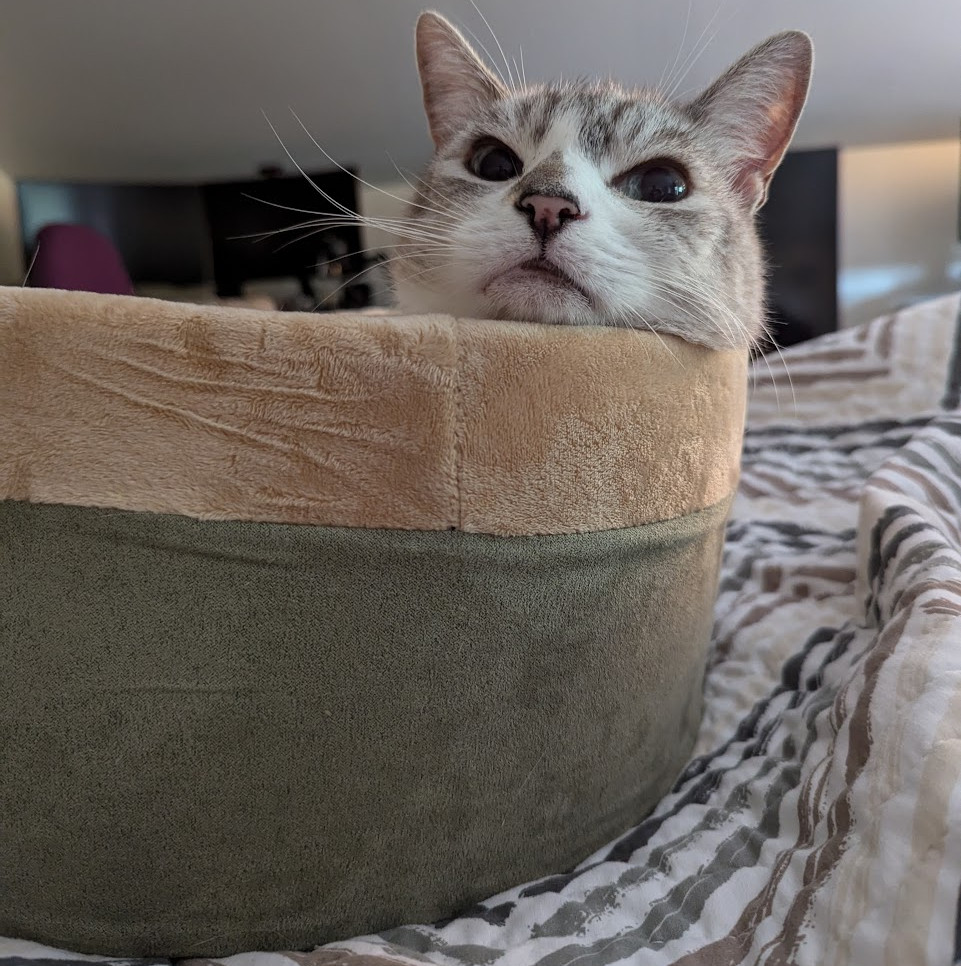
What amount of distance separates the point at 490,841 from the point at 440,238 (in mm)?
565

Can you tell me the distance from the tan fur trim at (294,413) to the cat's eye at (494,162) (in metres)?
0.30

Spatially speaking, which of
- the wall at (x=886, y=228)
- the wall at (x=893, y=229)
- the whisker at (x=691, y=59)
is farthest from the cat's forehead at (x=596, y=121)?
the wall at (x=893, y=229)

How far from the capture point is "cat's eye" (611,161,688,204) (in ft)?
2.44

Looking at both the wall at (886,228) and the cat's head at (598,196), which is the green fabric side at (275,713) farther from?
the wall at (886,228)

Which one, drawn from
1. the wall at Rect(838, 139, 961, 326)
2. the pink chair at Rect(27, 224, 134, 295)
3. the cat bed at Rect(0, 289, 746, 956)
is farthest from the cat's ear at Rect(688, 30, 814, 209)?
the wall at Rect(838, 139, 961, 326)

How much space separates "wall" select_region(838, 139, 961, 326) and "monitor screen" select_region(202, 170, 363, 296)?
192 cm

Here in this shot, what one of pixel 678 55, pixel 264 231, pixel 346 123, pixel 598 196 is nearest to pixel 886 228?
pixel 346 123

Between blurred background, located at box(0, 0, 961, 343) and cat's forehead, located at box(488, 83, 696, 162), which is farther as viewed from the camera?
blurred background, located at box(0, 0, 961, 343)

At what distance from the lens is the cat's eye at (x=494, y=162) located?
795 mm

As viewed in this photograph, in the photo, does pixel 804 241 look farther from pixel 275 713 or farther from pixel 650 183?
pixel 275 713

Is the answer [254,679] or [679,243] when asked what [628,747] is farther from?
[679,243]

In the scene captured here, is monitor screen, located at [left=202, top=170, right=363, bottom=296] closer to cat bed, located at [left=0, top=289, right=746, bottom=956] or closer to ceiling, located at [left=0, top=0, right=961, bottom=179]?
ceiling, located at [left=0, top=0, right=961, bottom=179]

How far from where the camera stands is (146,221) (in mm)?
2977

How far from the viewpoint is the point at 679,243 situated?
0.70 m
